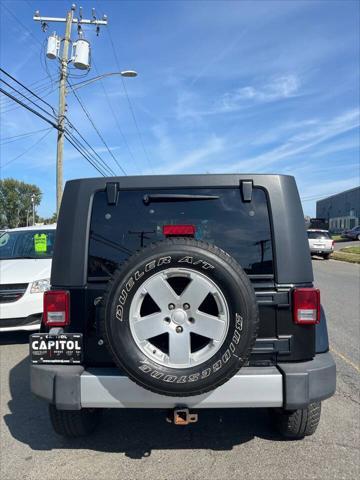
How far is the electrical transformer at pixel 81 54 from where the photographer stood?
56.5ft

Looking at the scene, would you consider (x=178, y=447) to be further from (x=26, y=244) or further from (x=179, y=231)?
(x=26, y=244)

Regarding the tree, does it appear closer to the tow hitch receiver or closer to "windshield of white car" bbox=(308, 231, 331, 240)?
"windshield of white car" bbox=(308, 231, 331, 240)

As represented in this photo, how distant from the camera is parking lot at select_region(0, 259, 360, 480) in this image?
291 cm

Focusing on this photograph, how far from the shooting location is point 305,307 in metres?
2.85

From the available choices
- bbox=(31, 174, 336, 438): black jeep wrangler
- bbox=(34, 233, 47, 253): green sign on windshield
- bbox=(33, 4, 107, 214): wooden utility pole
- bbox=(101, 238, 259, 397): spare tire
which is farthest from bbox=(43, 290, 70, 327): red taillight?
bbox=(33, 4, 107, 214): wooden utility pole

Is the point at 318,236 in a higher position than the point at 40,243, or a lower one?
lower

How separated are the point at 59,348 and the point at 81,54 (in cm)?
1684

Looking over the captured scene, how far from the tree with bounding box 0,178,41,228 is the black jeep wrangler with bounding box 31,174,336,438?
282 ft

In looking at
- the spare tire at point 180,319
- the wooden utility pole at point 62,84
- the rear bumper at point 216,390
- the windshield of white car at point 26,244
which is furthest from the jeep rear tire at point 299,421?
the wooden utility pole at point 62,84

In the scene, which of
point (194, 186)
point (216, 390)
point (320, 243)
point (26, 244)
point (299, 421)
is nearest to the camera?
point (216, 390)

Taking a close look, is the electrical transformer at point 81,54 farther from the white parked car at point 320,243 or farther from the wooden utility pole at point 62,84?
the white parked car at point 320,243

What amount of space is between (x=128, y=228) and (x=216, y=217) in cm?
61

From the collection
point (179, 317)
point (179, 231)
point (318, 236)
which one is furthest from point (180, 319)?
point (318, 236)

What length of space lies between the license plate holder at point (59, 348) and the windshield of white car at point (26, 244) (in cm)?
414
